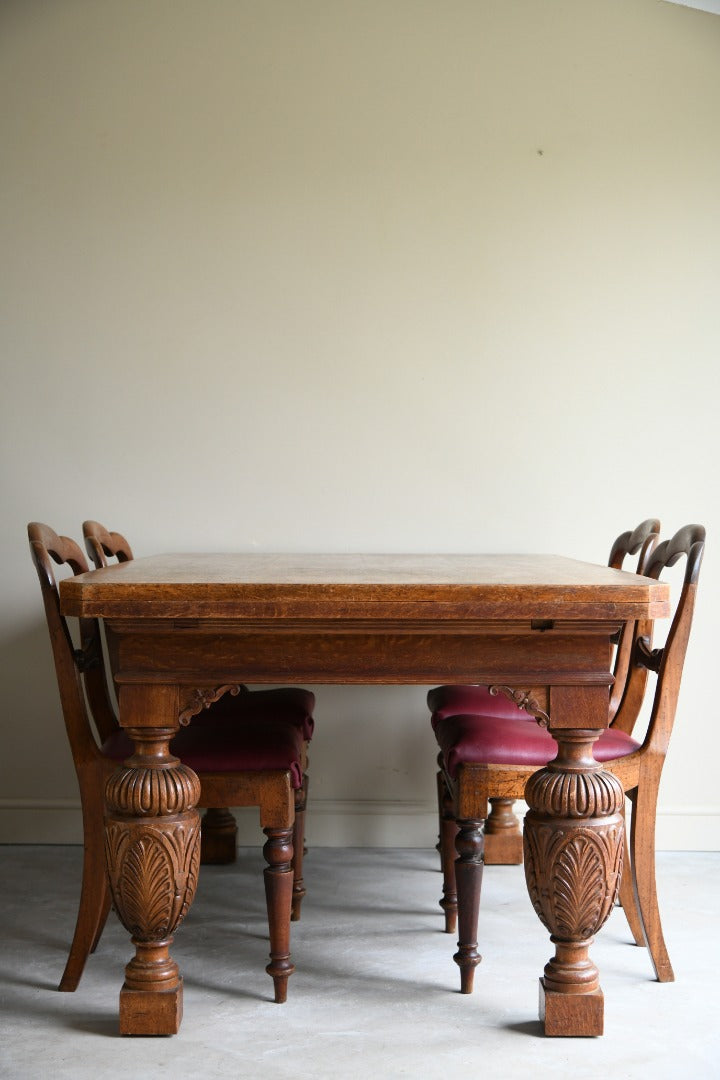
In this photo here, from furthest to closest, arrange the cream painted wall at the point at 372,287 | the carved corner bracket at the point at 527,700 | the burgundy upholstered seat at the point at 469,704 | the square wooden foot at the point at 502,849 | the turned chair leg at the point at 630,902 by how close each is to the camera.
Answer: the cream painted wall at the point at 372,287 → the square wooden foot at the point at 502,849 → the burgundy upholstered seat at the point at 469,704 → the turned chair leg at the point at 630,902 → the carved corner bracket at the point at 527,700

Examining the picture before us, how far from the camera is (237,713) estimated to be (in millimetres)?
2619

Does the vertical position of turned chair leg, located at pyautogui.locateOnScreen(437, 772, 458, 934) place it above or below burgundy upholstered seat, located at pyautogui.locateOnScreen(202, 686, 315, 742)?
below

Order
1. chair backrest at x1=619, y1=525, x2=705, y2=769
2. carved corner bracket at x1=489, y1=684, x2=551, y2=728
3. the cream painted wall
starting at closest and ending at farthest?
carved corner bracket at x1=489, y1=684, x2=551, y2=728 < chair backrest at x1=619, y1=525, x2=705, y2=769 < the cream painted wall

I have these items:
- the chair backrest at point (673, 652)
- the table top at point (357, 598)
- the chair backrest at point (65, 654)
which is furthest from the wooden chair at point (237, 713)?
the chair backrest at point (673, 652)

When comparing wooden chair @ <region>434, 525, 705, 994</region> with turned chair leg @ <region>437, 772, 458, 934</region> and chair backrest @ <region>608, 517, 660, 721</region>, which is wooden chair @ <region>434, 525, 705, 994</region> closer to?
chair backrest @ <region>608, 517, 660, 721</region>

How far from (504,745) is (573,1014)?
52 centimetres

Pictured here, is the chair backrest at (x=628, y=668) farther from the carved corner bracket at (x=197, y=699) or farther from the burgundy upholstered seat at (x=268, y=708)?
the carved corner bracket at (x=197, y=699)

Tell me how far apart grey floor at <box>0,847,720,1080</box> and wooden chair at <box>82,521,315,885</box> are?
0.35ft

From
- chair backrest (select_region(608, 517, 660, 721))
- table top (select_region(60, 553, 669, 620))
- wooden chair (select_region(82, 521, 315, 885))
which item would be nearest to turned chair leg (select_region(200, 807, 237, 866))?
wooden chair (select_region(82, 521, 315, 885))

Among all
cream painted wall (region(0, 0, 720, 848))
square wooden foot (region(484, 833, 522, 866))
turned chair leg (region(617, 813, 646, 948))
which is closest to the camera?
turned chair leg (region(617, 813, 646, 948))

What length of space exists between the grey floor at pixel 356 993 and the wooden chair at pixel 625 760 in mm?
134

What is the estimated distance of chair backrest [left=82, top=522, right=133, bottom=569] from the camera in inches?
103

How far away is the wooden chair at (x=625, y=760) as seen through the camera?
218 cm

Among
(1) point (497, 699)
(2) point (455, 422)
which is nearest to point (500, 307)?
(2) point (455, 422)
